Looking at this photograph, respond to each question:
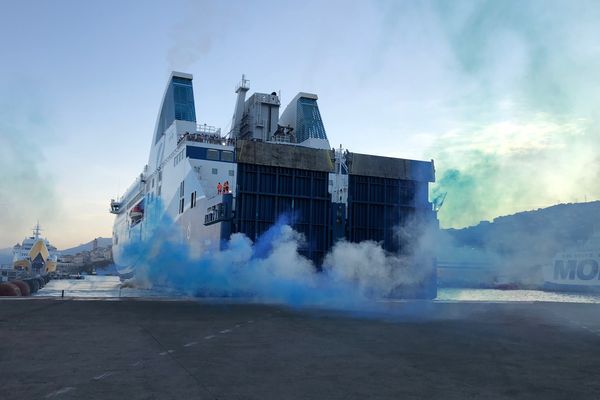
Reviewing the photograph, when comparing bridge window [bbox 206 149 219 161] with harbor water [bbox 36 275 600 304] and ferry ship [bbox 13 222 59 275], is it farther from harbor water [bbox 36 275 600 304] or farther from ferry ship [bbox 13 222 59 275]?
ferry ship [bbox 13 222 59 275]

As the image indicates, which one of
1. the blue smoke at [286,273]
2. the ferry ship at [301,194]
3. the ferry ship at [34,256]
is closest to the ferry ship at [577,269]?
→ the ferry ship at [301,194]

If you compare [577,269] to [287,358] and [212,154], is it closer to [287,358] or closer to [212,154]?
[212,154]

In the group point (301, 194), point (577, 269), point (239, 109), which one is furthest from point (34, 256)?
point (577, 269)

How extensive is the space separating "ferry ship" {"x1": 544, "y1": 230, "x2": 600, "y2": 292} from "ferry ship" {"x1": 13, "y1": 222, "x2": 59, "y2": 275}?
3728 inches

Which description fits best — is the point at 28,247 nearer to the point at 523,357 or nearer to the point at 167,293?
the point at 167,293

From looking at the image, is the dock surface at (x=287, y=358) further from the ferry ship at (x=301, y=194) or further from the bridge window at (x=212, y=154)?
the bridge window at (x=212, y=154)

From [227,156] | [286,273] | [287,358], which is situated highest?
[227,156]

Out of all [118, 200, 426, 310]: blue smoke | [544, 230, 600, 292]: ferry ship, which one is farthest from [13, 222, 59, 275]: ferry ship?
[544, 230, 600, 292]: ferry ship

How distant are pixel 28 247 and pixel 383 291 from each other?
347 ft

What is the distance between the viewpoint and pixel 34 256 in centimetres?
10144

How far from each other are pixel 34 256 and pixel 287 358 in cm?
10721

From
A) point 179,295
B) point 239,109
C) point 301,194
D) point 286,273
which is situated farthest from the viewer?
point 239,109

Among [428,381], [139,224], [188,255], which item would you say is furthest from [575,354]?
[139,224]

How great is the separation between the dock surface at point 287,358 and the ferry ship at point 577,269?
217 ft
